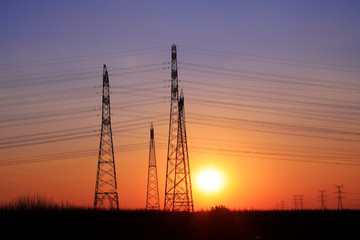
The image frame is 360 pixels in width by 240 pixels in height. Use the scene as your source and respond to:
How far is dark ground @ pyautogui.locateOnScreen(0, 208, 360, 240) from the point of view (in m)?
34.1

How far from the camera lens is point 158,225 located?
136ft

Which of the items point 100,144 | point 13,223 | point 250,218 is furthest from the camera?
point 100,144

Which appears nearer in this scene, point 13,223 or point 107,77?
point 13,223

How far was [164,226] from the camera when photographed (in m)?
41.0

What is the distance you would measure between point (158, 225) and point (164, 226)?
0.79 m

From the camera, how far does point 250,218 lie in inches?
1874

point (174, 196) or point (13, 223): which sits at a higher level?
point (174, 196)

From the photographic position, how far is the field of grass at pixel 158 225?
1347 inches

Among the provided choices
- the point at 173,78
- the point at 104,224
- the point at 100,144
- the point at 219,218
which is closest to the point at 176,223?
the point at 219,218

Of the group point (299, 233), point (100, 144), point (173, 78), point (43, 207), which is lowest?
point (299, 233)

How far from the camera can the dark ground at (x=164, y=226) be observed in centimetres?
3409

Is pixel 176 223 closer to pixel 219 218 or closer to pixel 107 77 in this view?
pixel 219 218

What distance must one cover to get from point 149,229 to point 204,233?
5.05 metres

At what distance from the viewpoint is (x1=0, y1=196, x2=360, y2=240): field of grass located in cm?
3422
